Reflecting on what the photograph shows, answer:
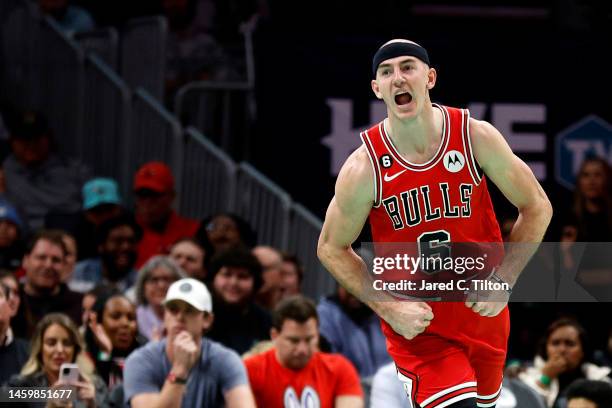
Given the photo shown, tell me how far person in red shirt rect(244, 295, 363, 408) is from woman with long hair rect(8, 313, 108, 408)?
1.13 metres

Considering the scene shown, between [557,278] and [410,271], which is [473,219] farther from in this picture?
[557,278]

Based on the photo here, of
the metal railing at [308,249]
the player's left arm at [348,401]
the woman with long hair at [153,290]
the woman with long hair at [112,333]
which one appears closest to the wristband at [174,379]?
the woman with long hair at [112,333]

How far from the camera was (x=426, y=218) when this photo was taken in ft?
22.6

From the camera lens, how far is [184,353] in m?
8.77

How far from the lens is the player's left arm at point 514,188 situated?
6820 mm

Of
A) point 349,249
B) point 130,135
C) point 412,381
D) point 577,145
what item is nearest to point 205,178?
point 130,135

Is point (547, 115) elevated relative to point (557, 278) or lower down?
elevated

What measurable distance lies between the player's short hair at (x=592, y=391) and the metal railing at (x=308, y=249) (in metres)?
2.91

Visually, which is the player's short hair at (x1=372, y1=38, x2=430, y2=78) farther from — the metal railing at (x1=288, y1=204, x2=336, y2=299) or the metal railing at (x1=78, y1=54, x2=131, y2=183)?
the metal railing at (x1=78, y1=54, x2=131, y2=183)

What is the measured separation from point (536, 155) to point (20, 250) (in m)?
4.31

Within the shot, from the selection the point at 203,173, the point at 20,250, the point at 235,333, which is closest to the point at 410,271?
the point at 235,333

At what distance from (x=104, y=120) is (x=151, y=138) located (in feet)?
1.95

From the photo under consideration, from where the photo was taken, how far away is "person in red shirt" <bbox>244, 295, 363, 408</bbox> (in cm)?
952

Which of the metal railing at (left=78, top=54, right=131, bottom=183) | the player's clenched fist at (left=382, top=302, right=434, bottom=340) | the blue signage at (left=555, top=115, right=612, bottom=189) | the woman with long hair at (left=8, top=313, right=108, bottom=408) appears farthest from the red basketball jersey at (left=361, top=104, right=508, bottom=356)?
the metal railing at (left=78, top=54, right=131, bottom=183)
